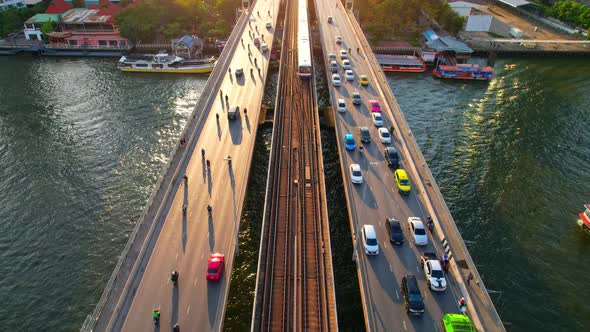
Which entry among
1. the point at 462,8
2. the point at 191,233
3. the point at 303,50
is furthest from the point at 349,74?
the point at 462,8

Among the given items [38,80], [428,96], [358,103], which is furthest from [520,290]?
[38,80]

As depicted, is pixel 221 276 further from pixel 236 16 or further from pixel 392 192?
pixel 236 16

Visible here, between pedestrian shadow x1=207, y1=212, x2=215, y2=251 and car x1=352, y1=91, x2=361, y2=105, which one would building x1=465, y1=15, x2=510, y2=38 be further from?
pedestrian shadow x1=207, y1=212, x2=215, y2=251

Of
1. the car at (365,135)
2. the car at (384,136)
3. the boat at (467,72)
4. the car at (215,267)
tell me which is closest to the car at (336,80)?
the car at (365,135)

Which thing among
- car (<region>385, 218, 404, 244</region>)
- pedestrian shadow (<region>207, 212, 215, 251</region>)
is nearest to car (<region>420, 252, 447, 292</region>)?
car (<region>385, 218, 404, 244</region>)

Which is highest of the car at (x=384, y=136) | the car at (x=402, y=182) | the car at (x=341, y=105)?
the car at (x=341, y=105)

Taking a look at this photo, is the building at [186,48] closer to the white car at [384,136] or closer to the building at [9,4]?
the building at [9,4]

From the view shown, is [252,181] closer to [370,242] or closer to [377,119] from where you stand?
[377,119]
